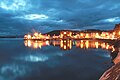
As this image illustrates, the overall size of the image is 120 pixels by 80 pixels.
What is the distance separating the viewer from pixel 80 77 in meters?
26.8

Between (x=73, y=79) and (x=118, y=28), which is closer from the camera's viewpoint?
(x=73, y=79)

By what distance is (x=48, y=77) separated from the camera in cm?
2741

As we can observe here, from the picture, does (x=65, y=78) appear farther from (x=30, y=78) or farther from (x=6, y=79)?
(x=6, y=79)

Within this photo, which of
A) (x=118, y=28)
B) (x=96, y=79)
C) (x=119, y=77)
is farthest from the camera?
(x=118, y=28)

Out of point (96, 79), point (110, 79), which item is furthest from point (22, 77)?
point (110, 79)

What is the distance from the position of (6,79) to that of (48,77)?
201 inches

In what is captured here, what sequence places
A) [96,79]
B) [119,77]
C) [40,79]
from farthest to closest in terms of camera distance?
[40,79], [96,79], [119,77]

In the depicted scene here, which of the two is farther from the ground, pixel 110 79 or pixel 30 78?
pixel 110 79

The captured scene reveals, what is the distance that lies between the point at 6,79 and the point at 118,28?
128m

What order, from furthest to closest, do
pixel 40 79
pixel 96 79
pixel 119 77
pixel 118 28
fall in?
pixel 118 28, pixel 40 79, pixel 96 79, pixel 119 77

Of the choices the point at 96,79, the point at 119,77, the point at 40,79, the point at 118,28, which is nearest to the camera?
the point at 119,77

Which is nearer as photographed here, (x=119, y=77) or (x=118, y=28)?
(x=119, y=77)

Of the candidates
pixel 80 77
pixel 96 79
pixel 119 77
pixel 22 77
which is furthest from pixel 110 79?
pixel 22 77

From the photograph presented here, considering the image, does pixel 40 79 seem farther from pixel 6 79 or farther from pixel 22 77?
pixel 6 79
